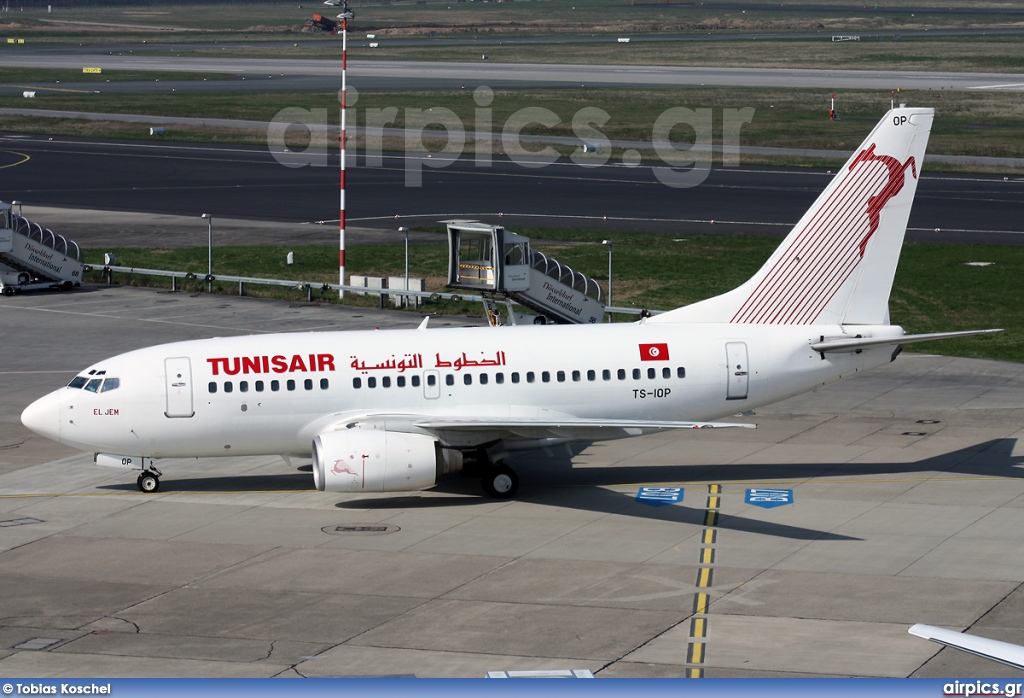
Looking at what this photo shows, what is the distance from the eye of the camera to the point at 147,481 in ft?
119

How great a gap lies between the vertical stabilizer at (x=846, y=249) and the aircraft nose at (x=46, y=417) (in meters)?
16.5

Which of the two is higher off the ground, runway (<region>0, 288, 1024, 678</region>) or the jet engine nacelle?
the jet engine nacelle

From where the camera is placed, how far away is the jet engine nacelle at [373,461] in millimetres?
33188

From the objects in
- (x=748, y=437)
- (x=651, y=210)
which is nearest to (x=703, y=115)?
(x=651, y=210)

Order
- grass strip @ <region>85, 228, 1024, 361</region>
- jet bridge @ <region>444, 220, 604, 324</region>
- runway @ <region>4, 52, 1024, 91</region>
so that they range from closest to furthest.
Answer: jet bridge @ <region>444, 220, 604, 324</region>
grass strip @ <region>85, 228, 1024, 361</region>
runway @ <region>4, 52, 1024, 91</region>

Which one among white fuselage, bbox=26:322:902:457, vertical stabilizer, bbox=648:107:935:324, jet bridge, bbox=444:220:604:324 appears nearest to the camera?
white fuselage, bbox=26:322:902:457

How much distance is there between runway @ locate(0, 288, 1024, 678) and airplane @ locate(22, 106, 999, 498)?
1.72 metres

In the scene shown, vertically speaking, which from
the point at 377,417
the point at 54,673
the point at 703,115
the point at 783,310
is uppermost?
the point at 703,115

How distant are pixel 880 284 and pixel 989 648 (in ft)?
80.8

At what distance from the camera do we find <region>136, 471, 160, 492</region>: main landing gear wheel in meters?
36.4

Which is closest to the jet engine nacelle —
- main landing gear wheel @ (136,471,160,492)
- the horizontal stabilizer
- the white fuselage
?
the white fuselage

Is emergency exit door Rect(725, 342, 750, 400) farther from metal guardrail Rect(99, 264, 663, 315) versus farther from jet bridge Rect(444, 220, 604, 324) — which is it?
metal guardrail Rect(99, 264, 663, 315)

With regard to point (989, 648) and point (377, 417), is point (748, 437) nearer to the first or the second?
point (377, 417)

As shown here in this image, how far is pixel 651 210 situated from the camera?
83312 millimetres
